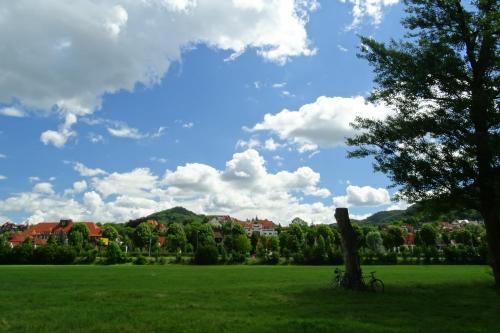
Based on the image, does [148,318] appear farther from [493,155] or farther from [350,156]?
[493,155]

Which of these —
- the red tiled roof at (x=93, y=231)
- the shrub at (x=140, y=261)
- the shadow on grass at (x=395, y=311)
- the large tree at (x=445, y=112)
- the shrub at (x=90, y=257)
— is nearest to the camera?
the shadow on grass at (x=395, y=311)

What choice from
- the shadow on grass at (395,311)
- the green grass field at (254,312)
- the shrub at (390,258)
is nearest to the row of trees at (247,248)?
the shrub at (390,258)

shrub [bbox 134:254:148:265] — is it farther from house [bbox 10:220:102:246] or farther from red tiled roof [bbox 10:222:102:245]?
red tiled roof [bbox 10:222:102:245]

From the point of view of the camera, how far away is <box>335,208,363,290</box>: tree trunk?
21.8m

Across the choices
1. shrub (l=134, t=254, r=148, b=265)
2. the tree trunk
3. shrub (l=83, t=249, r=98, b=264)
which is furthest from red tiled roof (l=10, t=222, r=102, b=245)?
the tree trunk

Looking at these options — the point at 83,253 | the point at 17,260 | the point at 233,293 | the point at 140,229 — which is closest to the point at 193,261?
the point at 83,253

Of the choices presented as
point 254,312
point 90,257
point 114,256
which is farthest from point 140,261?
point 254,312

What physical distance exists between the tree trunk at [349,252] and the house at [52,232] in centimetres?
12984

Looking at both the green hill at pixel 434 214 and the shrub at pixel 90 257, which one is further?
the shrub at pixel 90 257

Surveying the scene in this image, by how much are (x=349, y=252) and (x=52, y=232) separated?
155170 millimetres

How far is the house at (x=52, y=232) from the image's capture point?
142 m

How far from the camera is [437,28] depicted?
2217 centimetres

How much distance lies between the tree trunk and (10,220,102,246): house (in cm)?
12984

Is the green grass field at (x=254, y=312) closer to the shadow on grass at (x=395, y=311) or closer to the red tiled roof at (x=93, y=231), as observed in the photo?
the shadow on grass at (x=395, y=311)
